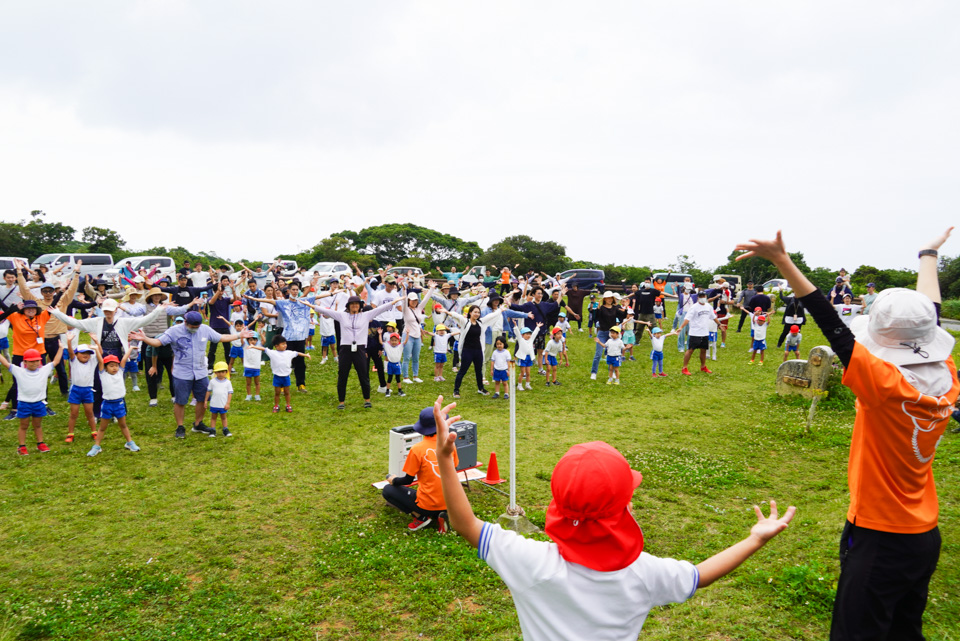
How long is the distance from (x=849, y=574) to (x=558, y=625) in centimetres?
183

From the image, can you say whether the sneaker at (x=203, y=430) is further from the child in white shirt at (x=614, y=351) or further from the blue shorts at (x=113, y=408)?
the child in white shirt at (x=614, y=351)

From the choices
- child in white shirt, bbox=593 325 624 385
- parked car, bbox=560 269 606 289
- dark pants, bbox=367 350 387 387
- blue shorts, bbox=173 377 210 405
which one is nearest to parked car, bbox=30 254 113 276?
dark pants, bbox=367 350 387 387

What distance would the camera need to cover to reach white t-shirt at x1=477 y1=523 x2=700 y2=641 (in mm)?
1849

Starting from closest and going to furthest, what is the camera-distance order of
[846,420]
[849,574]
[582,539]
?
[582,539] → [849,574] → [846,420]

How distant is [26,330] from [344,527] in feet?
22.0

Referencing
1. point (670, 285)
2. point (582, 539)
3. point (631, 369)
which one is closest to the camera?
point (582, 539)

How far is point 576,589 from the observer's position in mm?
1849

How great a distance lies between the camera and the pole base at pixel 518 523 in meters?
5.72

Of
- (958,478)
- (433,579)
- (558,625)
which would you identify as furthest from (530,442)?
(558,625)

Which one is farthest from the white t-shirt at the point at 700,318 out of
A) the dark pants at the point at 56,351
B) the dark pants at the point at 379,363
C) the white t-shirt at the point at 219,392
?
the dark pants at the point at 56,351

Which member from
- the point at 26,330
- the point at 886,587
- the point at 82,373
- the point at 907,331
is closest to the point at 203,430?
the point at 82,373

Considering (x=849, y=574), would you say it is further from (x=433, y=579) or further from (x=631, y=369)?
(x=631, y=369)

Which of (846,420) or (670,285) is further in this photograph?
(670,285)

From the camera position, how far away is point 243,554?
217 inches
